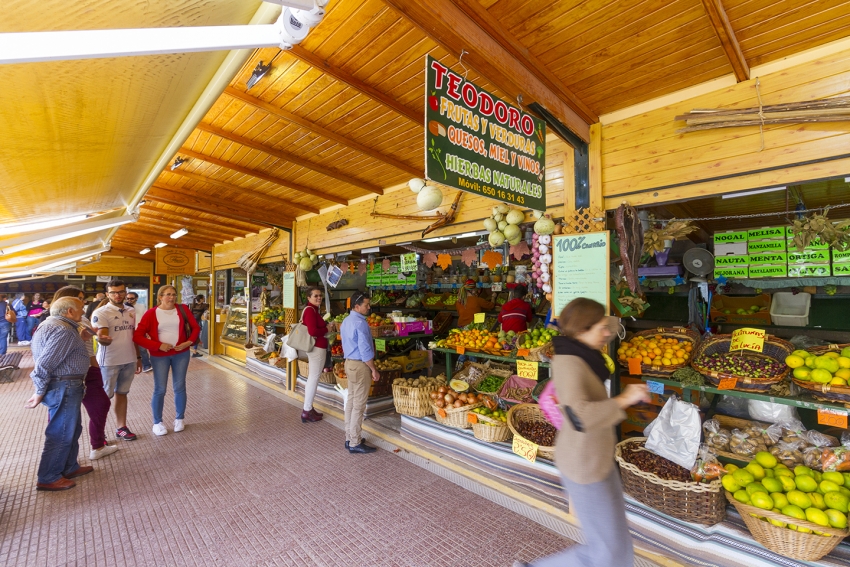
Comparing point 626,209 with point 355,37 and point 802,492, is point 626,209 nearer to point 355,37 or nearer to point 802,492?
point 802,492

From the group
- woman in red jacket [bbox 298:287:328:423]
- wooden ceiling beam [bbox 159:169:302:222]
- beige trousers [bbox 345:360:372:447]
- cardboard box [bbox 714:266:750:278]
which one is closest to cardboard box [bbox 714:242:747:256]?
cardboard box [bbox 714:266:750:278]

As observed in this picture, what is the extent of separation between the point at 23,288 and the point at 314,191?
18.4 meters

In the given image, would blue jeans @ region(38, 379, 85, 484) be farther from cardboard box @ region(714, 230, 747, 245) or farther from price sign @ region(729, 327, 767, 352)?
cardboard box @ region(714, 230, 747, 245)

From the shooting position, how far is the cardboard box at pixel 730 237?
439 centimetres

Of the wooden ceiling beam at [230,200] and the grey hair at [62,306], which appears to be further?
the wooden ceiling beam at [230,200]

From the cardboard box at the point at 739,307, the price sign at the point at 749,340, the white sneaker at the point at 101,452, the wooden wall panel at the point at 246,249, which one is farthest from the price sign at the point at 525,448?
the wooden wall panel at the point at 246,249

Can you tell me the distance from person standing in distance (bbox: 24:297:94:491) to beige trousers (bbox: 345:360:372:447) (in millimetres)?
2673

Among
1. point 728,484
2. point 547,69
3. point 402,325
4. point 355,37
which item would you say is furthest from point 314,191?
point 728,484

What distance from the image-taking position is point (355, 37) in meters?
2.88

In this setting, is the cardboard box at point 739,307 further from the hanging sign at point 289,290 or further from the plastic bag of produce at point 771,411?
the hanging sign at point 289,290

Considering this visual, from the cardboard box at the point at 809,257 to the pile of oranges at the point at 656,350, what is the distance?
5.57 feet

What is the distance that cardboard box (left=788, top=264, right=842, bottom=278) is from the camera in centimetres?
425

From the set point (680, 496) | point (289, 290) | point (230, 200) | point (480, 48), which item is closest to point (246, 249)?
point (289, 290)

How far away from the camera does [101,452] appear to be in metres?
4.61
